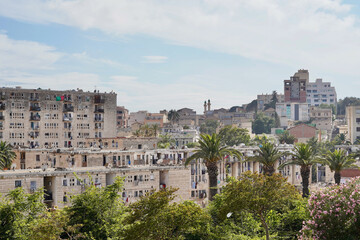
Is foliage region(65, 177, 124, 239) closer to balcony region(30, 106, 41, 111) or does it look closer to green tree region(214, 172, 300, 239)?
green tree region(214, 172, 300, 239)

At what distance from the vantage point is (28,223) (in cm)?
4291

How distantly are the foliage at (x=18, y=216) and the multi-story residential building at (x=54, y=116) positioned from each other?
6905 cm

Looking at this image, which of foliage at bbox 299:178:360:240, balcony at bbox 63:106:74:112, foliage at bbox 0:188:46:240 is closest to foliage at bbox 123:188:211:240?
foliage at bbox 0:188:46:240

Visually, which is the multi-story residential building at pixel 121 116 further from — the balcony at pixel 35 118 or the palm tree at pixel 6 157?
the palm tree at pixel 6 157

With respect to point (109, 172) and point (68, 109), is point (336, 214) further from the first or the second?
point (68, 109)

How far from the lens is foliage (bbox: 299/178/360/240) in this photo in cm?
3359

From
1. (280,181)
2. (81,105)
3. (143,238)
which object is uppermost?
(81,105)

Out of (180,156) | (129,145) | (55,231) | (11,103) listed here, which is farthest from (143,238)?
(11,103)

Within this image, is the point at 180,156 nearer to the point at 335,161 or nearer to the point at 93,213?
the point at 335,161

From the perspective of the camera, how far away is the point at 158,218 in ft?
132

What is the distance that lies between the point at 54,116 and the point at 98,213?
77.2 m

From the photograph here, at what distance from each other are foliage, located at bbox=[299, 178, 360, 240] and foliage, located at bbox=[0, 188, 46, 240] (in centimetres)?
1907

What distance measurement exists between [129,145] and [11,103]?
1058 inches

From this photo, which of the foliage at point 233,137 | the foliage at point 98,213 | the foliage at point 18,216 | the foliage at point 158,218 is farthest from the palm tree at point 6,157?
the foliage at point 233,137
